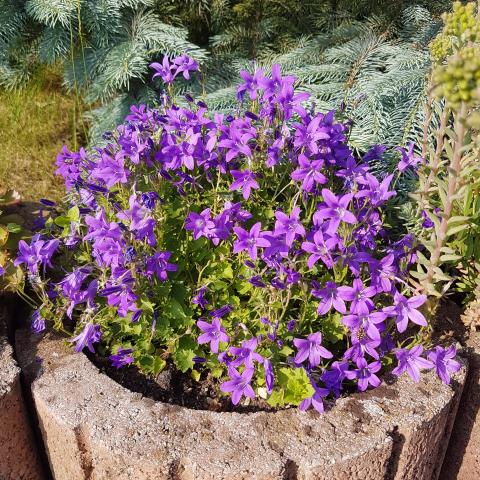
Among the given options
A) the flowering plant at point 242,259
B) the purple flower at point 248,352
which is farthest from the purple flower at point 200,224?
the purple flower at point 248,352

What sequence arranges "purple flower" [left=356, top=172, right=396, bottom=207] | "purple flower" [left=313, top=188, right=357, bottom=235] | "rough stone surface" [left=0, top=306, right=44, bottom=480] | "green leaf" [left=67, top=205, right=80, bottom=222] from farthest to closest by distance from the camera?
"green leaf" [left=67, top=205, right=80, bottom=222] → "rough stone surface" [left=0, top=306, right=44, bottom=480] → "purple flower" [left=356, top=172, right=396, bottom=207] → "purple flower" [left=313, top=188, right=357, bottom=235]

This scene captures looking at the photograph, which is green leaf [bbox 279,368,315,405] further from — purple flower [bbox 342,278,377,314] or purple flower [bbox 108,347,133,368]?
purple flower [bbox 108,347,133,368]

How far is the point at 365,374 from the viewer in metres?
1.67

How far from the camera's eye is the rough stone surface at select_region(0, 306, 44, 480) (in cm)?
172

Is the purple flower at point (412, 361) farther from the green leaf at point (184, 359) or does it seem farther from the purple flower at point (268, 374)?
the green leaf at point (184, 359)

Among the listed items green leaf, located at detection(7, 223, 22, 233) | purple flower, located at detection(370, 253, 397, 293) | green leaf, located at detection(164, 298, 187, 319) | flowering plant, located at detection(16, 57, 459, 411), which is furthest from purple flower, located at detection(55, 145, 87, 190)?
purple flower, located at detection(370, 253, 397, 293)

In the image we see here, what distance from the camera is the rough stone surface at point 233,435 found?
1.49 m

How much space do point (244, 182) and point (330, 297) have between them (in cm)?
40

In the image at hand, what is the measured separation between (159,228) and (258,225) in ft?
1.00

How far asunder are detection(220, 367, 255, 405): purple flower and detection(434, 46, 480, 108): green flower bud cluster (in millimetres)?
829

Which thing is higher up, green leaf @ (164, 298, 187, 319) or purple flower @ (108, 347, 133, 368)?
green leaf @ (164, 298, 187, 319)

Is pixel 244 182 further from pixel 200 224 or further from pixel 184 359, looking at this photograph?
pixel 184 359

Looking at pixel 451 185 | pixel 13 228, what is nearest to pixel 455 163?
pixel 451 185

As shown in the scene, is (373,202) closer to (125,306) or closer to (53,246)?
(125,306)
